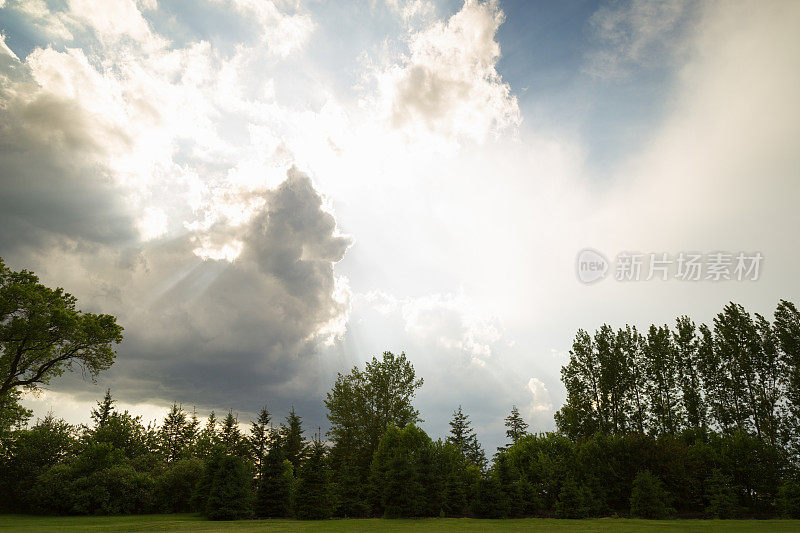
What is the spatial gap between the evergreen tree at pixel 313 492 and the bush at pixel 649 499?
2257 centimetres

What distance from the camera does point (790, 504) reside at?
2914cm

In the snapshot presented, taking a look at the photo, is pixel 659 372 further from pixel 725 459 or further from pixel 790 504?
pixel 790 504

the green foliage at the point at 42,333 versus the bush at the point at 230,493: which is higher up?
the green foliage at the point at 42,333

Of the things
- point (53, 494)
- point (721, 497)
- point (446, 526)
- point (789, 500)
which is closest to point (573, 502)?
point (721, 497)

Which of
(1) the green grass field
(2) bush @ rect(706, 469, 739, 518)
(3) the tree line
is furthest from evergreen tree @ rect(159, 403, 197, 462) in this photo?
(2) bush @ rect(706, 469, 739, 518)

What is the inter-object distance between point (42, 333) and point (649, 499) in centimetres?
4498

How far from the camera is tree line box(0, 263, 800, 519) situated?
31219mm

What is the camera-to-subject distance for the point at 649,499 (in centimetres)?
3014

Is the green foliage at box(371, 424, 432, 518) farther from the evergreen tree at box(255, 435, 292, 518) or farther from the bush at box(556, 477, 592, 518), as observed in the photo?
the bush at box(556, 477, 592, 518)

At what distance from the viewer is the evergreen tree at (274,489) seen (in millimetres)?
32938

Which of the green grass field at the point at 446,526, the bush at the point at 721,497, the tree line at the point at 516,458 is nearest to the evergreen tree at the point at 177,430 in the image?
the tree line at the point at 516,458

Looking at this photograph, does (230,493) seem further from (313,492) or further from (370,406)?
(370,406)

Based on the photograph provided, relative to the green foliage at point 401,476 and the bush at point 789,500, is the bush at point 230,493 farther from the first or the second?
the bush at point 789,500

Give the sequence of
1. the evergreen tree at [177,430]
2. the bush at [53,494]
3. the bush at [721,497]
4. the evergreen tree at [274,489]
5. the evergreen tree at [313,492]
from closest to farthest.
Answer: the bush at [721,497] < the evergreen tree at [313,492] < the evergreen tree at [274,489] < the bush at [53,494] < the evergreen tree at [177,430]
